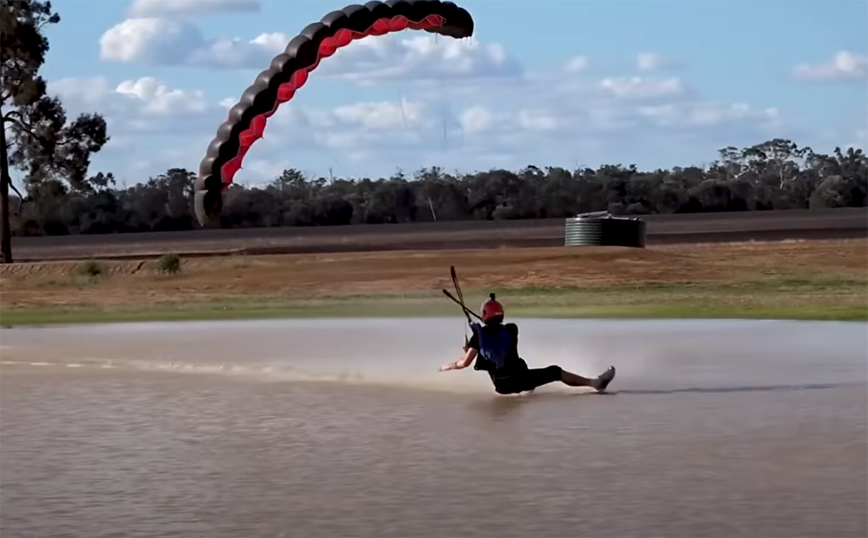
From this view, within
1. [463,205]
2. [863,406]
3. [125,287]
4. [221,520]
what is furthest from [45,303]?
[463,205]

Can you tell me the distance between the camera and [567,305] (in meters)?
36.7

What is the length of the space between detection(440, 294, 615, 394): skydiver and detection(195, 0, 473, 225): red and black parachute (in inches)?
242

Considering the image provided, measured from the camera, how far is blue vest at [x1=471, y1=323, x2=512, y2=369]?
17.2 m

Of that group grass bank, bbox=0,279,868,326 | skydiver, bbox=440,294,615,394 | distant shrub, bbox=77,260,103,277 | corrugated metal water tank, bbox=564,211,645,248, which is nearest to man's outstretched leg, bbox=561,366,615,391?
skydiver, bbox=440,294,615,394

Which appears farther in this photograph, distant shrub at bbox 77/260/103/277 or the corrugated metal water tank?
distant shrub at bbox 77/260/103/277

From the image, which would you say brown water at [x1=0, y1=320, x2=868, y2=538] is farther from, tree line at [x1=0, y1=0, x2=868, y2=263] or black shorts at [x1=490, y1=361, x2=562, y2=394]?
tree line at [x1=0, y1=0, x2=868, y2=263]

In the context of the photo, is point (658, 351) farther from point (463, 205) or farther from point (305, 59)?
point (463, 205)

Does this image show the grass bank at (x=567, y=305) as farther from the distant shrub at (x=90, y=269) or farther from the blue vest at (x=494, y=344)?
the blue vest at (x=494, y=344)

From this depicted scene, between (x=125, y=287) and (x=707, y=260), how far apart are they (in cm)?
1626

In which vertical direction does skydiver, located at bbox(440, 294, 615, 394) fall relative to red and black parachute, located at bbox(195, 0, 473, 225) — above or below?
below

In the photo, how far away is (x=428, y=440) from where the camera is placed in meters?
14.8

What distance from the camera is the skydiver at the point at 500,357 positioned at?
1719cm

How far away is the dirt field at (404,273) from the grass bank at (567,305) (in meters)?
1.04

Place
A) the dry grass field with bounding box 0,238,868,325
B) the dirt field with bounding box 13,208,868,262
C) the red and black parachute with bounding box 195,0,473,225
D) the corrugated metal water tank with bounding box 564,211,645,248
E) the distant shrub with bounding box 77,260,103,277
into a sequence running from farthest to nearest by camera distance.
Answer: the dirt field with bounding box 13,208,868,262, the distant shrub with bounding box 77,260,103,277, the corrugated metal water tank with bounding box 564,211,645,248, the dry grass field with bounding box 0,238,868,325, the red and black parachute with bounding box 195,0,473,225
